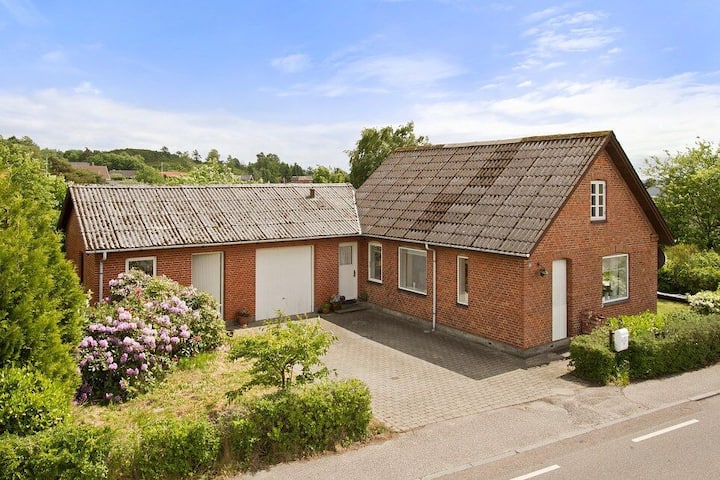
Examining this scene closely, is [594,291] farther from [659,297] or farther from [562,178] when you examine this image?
[659,297]

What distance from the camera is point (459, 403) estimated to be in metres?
12.0

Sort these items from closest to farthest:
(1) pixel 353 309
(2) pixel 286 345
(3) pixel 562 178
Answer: (2) pixel 286 345, (3) pixel 562 178, (1) pixel 353 309

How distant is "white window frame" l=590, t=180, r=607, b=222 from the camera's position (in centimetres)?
1673

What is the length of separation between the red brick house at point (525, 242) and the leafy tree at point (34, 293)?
1069 cm

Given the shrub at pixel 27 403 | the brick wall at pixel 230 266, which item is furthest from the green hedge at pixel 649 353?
the shrub at pixel 27 403

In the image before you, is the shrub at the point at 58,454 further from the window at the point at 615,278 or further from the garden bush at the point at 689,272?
the garden bush at the point at 689,272

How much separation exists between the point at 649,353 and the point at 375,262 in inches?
407

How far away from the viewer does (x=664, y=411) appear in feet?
37.7

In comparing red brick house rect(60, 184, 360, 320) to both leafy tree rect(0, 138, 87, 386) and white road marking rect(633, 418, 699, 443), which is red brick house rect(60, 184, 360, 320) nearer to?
leafy tree rect(0, 138, 87, 386)

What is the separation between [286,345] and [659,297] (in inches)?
776

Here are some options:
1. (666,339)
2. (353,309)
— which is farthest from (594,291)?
(353,309)

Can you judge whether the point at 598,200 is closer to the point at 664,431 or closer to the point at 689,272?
the point at 664,431

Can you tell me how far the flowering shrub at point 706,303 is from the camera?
17281mm

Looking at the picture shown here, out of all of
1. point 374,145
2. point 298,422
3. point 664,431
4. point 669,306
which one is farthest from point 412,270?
point 374,145
